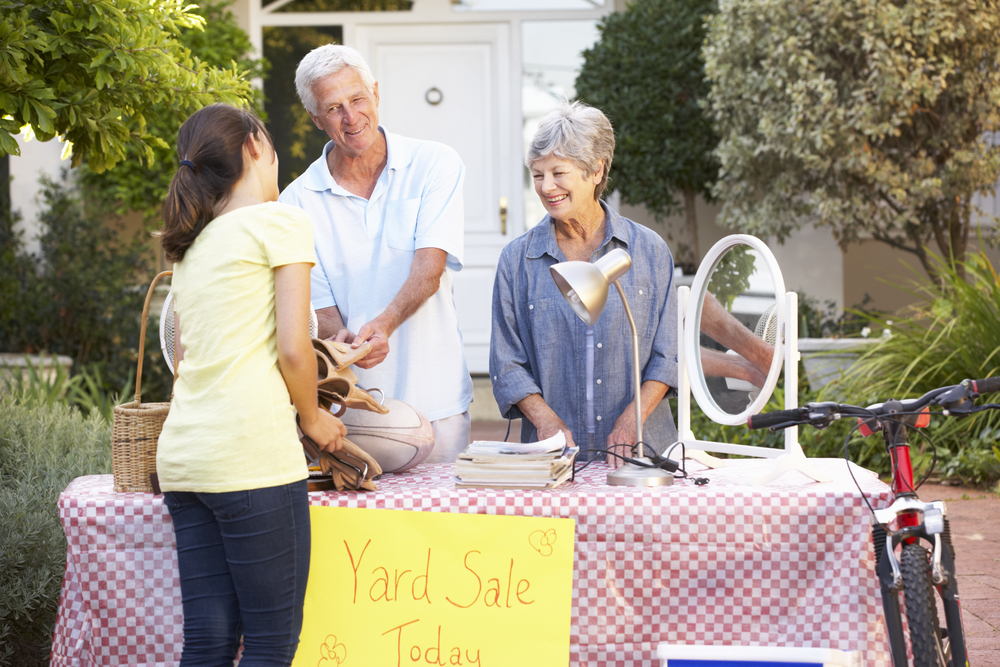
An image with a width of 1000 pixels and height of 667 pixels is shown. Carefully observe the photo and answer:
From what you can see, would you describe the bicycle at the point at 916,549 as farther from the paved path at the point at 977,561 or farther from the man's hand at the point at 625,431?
the paved path at the point at 977,561

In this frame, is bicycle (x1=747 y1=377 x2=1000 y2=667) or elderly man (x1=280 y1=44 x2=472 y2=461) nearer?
bicycle (x1=747 y1=377 x2=1000 y2=667)

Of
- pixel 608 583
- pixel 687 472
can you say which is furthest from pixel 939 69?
pixel 608 583

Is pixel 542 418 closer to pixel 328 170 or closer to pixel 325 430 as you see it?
pixel 325 430

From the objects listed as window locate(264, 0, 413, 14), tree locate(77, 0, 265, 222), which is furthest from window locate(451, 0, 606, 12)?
tree locate(77, 0, 265, 222)

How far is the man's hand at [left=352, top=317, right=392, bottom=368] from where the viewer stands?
89.1 inches

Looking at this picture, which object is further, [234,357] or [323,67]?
[323,67]

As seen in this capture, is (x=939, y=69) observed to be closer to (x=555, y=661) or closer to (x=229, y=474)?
(x=555, y=661)

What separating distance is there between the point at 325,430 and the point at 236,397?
26 centimetres

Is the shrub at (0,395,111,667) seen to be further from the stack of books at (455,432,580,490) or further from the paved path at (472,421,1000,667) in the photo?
the paved path at (472,421,1000,667)

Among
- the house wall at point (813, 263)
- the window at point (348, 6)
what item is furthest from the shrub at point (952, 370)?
the window at point (348, 6)

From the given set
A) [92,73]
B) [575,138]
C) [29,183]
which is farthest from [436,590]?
[29,183]

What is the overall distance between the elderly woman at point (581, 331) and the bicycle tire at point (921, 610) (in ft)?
2.81

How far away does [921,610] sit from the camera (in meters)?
1.59

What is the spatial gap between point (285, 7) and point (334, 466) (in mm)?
6585
